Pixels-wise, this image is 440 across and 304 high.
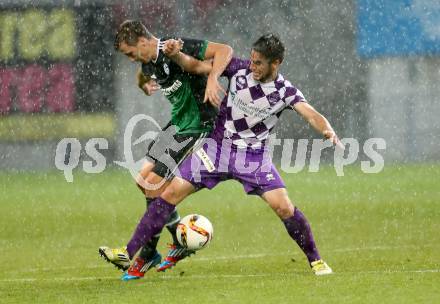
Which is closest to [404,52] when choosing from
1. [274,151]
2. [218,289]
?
[274,151]

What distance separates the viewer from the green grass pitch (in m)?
7.60

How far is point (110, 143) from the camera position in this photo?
62.8ft

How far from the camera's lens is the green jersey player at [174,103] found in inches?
327

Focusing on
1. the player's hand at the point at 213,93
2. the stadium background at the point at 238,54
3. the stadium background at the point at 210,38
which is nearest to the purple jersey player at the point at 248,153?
the player's hand at the point at 213,93

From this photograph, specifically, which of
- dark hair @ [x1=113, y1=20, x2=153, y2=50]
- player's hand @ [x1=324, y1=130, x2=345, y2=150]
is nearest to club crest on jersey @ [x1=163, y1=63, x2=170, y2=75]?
dark hair @ [x1=113, y1=20, x2=153, y2=50]

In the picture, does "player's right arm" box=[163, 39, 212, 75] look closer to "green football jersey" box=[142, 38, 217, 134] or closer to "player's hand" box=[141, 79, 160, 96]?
"green football jersey" box=[142, 38, 217, 134]

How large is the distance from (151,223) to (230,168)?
0.72 m

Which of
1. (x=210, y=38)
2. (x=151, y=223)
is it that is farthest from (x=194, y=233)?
(x=210, y=38)

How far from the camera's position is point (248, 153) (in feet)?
27.8

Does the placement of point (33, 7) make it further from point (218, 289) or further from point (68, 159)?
point (218, 289)

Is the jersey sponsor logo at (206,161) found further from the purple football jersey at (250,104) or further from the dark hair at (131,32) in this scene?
the dark hair at (131,32)

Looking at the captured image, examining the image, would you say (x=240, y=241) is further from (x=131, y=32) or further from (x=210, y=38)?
(x=210, y=38)

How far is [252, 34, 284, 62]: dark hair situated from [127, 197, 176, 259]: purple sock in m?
1.31

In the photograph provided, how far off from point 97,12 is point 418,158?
6084 mm
